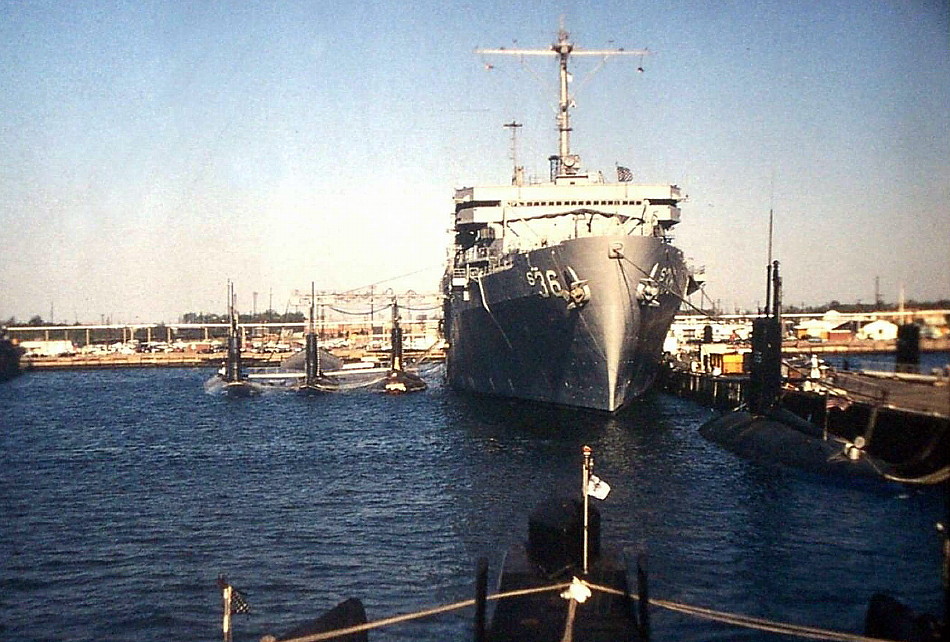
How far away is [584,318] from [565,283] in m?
1.38

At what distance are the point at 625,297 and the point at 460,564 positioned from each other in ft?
47.7

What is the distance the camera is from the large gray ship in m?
28.9

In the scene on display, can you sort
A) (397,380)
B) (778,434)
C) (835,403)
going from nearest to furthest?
(835,403) < (778,434) < (397,380)

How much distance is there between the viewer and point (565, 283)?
96.2 feet

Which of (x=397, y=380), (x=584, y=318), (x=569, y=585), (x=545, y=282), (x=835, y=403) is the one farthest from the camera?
(x=397, y=380)

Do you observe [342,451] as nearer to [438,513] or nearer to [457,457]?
[457,457]

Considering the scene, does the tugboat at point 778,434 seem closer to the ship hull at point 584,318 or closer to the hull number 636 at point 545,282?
the ship hull at point 584,318

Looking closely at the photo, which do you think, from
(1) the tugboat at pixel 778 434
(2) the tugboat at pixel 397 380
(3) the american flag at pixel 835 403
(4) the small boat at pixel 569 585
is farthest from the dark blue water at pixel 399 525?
(2) the tugboat at pixel 397 380

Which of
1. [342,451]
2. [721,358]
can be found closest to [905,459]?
[342,451]

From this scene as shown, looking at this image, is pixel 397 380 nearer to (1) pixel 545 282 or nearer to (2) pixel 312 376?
(2) pixel 312 376

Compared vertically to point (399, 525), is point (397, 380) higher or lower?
higher

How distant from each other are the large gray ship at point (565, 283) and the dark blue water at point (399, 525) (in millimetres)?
2452

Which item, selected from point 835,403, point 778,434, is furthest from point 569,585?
point 778,434

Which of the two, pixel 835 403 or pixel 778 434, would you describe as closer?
pixel 835 403
